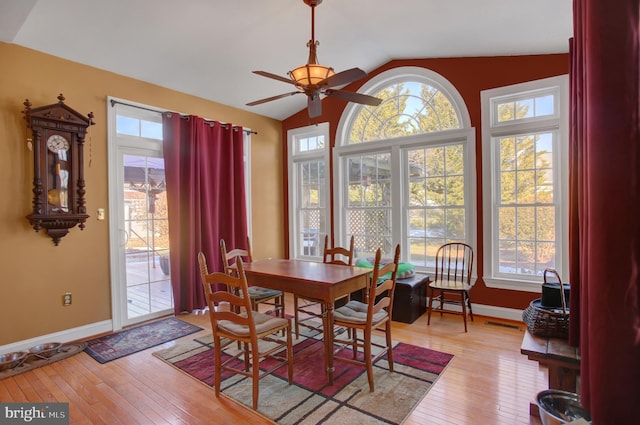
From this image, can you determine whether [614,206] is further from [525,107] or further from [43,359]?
[43,359]

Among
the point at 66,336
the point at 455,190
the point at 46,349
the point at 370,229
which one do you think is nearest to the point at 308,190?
the point at 370,229

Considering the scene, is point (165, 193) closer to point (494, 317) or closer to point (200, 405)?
point (200, 405)

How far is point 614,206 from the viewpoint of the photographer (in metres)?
0.88

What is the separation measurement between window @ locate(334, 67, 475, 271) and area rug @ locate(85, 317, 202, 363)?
100 inches

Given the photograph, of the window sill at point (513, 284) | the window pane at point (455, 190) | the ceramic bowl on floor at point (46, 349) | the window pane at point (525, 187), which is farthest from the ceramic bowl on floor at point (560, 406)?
the ceramic bowl on floor at point (46, 349)

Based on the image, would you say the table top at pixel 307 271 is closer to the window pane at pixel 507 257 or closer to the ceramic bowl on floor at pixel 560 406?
the ceramic bowl on floor at pixel 560 406

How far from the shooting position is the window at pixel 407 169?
13.6 ft

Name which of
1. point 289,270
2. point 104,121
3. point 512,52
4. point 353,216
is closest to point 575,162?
point 289,270

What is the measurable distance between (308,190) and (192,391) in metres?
3.61

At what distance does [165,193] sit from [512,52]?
14.2ft

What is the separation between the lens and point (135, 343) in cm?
329

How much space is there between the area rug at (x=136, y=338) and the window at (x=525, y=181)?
358cm

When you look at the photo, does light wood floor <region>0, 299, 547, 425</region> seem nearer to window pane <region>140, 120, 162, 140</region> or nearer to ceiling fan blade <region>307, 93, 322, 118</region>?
ceiling fan blade <region>307, 93, 322, 118</region>

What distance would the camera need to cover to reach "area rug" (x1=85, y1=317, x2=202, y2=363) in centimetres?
307
